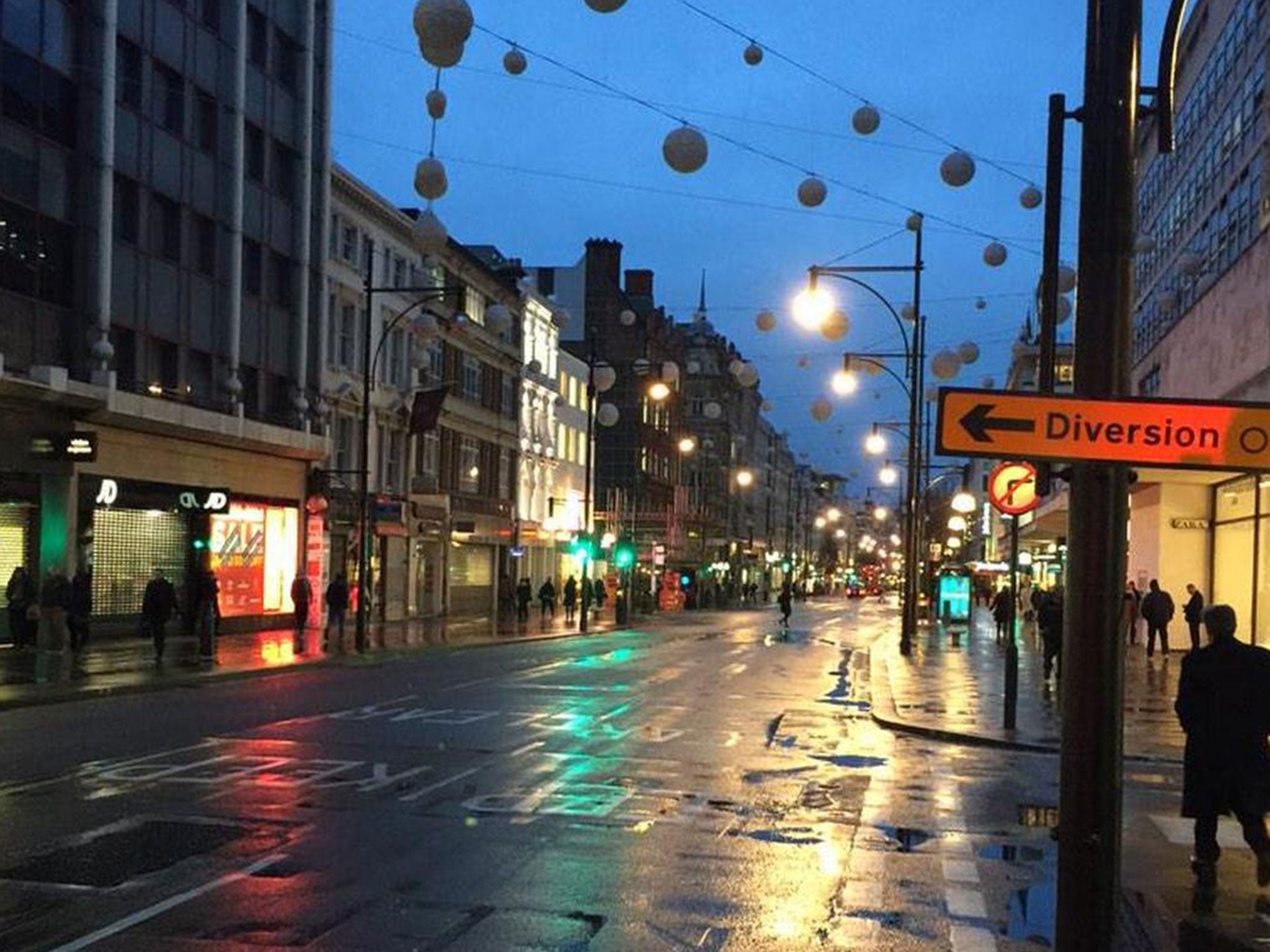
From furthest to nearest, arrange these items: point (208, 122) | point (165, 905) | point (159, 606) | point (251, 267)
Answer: point (251, 267) → point (208, 122) → point (159, 606) → point (165, 905)

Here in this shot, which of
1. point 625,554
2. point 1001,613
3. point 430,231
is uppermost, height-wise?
point 430,231

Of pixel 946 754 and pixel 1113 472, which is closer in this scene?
pixel 1113 472

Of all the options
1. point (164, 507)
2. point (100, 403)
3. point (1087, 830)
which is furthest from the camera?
point (164, 507)

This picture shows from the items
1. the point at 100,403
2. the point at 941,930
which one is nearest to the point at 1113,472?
the point at 941,930

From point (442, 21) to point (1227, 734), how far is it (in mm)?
7838

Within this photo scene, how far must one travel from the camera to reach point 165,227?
33625 millimetres

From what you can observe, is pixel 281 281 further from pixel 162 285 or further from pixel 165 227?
pixel 162 285

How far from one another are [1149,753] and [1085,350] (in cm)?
1095

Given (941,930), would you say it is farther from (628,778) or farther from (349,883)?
(628,778)

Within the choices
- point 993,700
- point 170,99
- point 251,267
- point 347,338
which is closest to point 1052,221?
point 993,700

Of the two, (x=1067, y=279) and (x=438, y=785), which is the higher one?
(x=1067, y=279)

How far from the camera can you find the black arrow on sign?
577cm

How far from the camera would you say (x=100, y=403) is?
28.9 meters

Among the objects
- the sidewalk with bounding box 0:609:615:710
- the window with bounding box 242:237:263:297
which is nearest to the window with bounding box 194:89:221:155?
the window with bounding box 242:237:263:297
